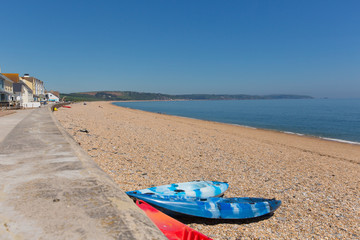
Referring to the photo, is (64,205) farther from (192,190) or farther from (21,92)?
(21,92)

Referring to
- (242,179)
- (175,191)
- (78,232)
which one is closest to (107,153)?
(175,191)

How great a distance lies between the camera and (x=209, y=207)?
4375 millimetres

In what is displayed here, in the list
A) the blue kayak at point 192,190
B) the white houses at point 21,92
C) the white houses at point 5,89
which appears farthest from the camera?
the white houses at point 21,92

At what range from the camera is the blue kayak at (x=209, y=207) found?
4152 mm

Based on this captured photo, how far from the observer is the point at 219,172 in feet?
26.6

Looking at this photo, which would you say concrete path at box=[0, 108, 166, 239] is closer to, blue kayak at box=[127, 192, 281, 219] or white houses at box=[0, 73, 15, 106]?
blue kayak at box=[127, 192, 281, 219]

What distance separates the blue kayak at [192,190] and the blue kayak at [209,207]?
26 cm

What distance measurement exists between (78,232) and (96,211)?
0.44m

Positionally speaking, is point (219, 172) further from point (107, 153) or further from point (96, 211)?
point (96, 211)

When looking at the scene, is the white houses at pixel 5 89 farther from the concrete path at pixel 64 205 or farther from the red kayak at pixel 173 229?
the red kayak at pixel 173 229

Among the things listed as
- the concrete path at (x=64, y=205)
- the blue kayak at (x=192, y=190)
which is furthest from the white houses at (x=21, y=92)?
the blue kayak at (x=192, y=190)

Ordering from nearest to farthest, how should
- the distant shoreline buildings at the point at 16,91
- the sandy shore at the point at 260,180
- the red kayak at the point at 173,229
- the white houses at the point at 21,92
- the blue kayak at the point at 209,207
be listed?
the red kayak at the point at 173,229, the blue kayak at the point at 209,207, the sandy shore at the point at 260,180, the distant shoreline buildings at the point at 16,91, the white houses at the point at 21,92

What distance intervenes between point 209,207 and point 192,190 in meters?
1.00

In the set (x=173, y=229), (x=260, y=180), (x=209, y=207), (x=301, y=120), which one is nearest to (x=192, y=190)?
(x=209, y=207)
